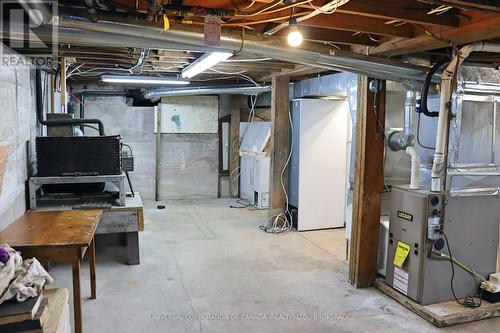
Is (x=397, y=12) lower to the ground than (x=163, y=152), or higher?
higher

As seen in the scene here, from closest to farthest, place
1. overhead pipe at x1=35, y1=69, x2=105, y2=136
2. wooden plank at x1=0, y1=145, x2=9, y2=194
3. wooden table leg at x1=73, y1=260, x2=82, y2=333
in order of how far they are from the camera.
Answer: wooden table leg at x1=73, y1=260, x2=82, y2=333 → wooden plank at x1=0, y1=145, x2=9, y2=194 → overhead pipe at x1=35, y1=69, x2=105, y2=136

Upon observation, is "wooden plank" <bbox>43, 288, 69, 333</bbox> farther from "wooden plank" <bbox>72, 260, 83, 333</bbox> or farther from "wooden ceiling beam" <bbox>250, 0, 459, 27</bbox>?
"wooden ceiling beam" <bbox>250, 0, 459, 27</bbox>

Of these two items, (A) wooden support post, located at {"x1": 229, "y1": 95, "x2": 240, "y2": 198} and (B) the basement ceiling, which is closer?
(B) the basement ceiling

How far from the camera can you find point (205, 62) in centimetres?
387

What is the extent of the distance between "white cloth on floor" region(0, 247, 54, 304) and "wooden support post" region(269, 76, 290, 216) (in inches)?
141

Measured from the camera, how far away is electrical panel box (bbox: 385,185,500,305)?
303 centimetres

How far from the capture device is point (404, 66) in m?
3.04

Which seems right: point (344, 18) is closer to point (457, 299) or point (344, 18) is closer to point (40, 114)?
point (457, 299)

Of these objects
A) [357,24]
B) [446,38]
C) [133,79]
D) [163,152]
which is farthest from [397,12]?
[163,152]

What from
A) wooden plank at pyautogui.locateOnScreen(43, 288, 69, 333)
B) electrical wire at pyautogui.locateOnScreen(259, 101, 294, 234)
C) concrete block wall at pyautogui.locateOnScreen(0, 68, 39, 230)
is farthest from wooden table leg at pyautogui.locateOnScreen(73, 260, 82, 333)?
electrical wire at pyautogui.locateOnScreen(259, 101, 294, 234)

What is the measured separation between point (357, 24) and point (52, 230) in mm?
2423

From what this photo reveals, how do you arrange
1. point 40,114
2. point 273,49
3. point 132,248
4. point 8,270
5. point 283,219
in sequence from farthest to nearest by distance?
point 283,219 → point 40,114 → point 132,248 → point 273,49 → point 8,270

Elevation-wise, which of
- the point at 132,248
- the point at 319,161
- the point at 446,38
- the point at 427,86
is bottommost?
the point at 132,248

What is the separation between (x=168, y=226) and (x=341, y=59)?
347cm
